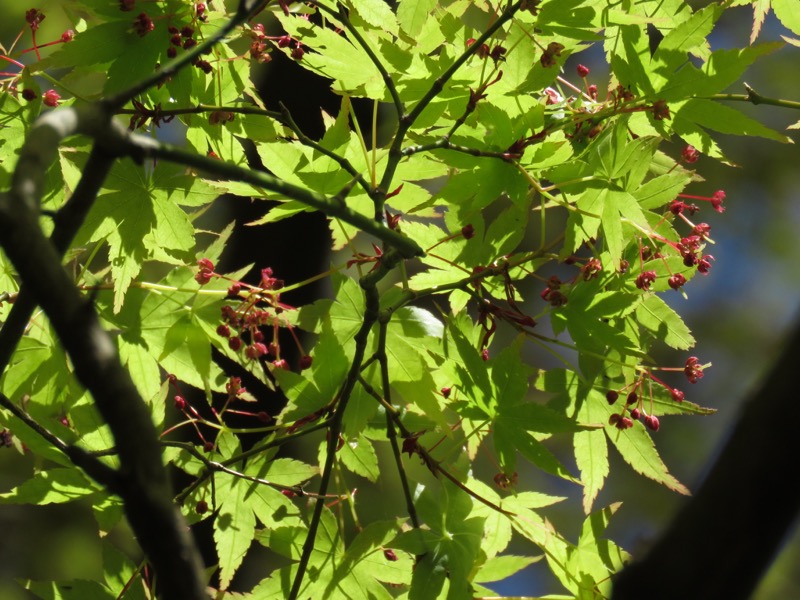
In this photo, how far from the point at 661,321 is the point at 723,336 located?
18.2ft

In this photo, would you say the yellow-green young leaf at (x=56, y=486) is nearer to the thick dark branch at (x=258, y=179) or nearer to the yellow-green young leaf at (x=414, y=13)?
the thick dark branch at (x=258, y=179)

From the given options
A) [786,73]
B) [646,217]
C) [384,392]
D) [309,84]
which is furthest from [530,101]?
[786,73]

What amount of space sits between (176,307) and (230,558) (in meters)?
0.33

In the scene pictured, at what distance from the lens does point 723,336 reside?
637 cm

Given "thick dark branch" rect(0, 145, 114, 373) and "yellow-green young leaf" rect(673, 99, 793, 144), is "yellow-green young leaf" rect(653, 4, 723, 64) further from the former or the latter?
"thick dark branch" rect(0, 145, 114, 373)

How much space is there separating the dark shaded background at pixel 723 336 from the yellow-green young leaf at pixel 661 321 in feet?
10.9

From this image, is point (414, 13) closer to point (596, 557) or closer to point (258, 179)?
point (258, 179)

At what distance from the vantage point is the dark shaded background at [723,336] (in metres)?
4.39

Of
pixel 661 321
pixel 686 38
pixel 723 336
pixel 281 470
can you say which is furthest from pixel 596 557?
pixel 723 336

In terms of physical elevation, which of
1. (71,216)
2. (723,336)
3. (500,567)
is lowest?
(723,336)

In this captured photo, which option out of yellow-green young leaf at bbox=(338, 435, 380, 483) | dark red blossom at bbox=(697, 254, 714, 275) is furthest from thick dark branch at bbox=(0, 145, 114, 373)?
dark red blossom at bbox=(697, 254, 714, 275)

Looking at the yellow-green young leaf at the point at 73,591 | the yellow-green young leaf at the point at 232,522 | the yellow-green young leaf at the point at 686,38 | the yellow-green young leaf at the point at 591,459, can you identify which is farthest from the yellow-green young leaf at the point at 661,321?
the yellow-green young leaf at the point at 73,591

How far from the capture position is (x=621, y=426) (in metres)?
1.17

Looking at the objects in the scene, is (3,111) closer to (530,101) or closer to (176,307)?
(176,307)
